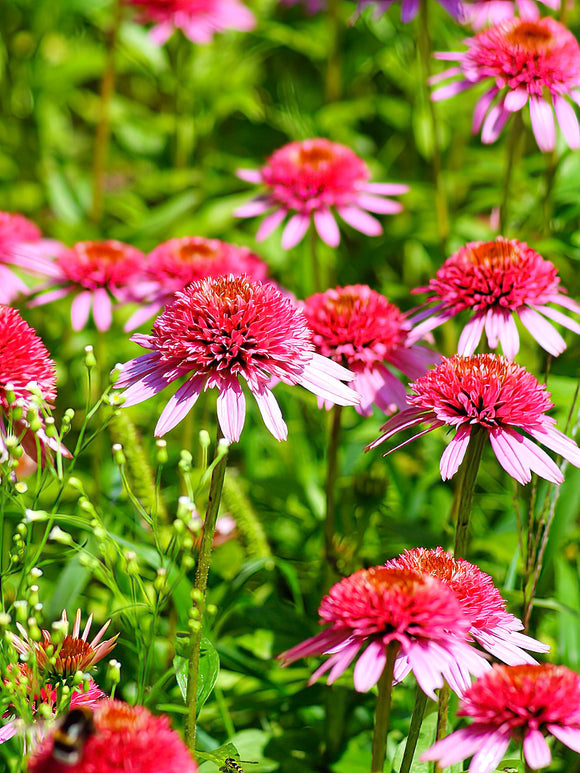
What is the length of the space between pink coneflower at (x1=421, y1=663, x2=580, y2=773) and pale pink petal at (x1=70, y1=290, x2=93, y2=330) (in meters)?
1.15

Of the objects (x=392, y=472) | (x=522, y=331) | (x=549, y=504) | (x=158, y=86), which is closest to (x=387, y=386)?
(x=549, y=504)

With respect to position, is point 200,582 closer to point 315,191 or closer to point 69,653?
point 69,653

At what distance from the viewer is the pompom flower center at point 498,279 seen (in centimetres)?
145

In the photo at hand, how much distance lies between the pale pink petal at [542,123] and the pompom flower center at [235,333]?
670 millimetres

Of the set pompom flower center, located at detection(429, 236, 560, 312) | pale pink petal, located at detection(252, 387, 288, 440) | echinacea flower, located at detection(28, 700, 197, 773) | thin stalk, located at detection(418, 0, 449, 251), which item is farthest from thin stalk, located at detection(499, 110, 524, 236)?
echinacea flower, located at detection(28, 700, 197, 773)

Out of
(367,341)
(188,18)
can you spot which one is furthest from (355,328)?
(188,18)

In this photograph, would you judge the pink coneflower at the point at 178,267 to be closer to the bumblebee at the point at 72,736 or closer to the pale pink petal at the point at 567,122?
the pale pink petal at the point at 567,122

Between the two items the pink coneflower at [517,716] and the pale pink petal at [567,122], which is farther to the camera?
the pale pink petal at [567,122]

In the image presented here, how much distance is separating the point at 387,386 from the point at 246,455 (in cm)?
Result: 74

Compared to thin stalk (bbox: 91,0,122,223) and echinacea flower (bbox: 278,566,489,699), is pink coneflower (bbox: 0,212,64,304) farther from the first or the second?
echinacea flower (bbox: 278,566,489,699)

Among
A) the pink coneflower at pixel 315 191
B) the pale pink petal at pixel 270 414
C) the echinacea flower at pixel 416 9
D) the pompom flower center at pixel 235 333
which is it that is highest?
the echinacea flower at pixel 416 9

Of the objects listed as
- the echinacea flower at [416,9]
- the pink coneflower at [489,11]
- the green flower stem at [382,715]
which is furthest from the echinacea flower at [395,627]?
the pink coneflower at [489,11]

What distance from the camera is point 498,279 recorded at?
1439 millimetres

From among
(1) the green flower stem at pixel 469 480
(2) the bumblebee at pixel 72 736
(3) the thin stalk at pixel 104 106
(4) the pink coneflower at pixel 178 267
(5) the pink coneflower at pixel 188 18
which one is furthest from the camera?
(5) the pink coneflower at pixel 188 18
